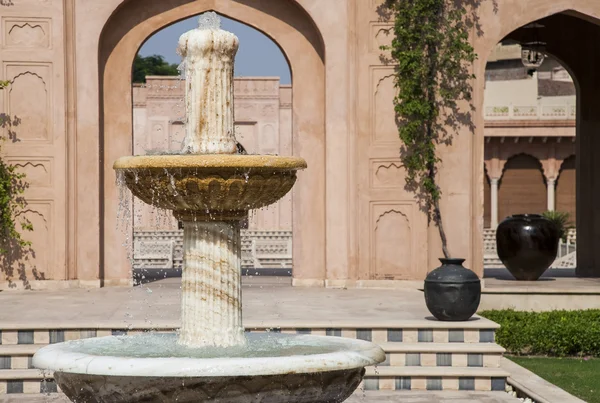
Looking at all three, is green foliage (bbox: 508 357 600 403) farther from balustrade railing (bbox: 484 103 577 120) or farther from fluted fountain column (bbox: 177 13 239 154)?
balustrade railing (bbox: 484 103 577 120)

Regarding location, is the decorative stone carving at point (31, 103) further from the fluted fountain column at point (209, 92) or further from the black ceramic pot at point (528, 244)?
the fluted fountain column at point (209, 92)

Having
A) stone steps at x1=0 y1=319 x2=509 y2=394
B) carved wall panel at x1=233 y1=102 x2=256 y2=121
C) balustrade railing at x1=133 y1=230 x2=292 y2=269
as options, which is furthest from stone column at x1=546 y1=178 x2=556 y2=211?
stone steps at x1=0 y1=319 x2=509 y2=394

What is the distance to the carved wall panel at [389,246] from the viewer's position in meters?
13.6

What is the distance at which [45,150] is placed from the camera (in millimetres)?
13352

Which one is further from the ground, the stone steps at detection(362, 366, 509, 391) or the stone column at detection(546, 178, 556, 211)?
the stone column at detection(546, 178, 556, 211)

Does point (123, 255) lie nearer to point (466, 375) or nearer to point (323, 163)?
point (323, 163)

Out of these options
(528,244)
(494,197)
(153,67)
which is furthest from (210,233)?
(153,67)

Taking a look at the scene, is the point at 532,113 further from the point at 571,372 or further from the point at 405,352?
the point at 405,352

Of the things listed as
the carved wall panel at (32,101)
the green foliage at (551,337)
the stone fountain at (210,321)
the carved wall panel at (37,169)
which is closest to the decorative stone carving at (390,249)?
the green foliage at (551,337)

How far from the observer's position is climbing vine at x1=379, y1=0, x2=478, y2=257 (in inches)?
530

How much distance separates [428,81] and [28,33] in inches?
191

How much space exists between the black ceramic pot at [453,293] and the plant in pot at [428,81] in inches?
148

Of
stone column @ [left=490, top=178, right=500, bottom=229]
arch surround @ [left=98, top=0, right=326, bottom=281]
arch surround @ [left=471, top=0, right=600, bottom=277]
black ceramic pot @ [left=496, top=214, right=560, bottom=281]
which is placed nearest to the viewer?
arch surround @ [left=98, top=0, right=326, bottom=281]

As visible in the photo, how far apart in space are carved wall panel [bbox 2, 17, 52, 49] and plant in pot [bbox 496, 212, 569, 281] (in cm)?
644
